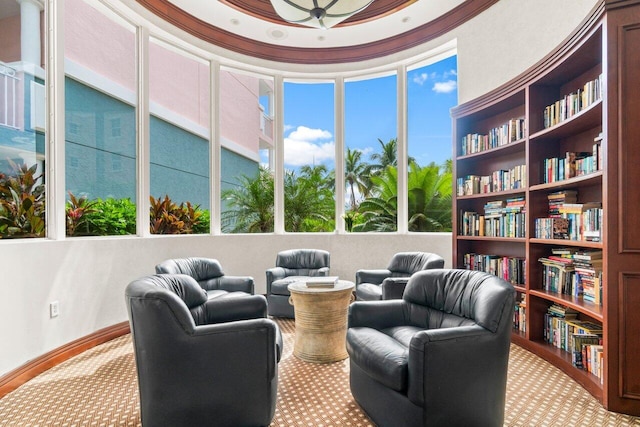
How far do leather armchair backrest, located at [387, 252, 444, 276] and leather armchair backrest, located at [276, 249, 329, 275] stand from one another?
926 mm

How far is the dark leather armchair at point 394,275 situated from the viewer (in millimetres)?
3732

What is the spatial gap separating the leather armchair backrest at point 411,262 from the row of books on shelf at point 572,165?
1414 millimetres

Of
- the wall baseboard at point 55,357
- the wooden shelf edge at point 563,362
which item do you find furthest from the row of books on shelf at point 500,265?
the wall baseboard at point 55,357

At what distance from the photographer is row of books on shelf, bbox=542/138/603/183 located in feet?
8.64

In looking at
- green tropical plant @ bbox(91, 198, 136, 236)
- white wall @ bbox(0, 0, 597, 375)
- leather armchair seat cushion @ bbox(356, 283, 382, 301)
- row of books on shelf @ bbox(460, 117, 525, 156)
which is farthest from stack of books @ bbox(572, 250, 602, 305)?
green tropical plant @ bbox(91, 198, 136, 236)

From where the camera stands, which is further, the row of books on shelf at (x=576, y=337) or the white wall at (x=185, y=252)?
the white wall at (x=185, y=252)

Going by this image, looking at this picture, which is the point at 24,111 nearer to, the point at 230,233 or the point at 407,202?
the point at 230,233

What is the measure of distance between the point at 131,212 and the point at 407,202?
3.66m

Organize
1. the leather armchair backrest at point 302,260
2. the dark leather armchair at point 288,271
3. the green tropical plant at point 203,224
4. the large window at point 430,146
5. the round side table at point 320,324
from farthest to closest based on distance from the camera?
the large window at point 430,146, the green tropical plant at point 203,224, the leather armchair backrest at point 302,260, the dark leather armchair at point 288,271, the round side table at point 320,324

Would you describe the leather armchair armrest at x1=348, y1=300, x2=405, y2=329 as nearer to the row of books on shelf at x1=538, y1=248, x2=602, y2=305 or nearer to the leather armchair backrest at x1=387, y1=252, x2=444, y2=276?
the row of books on shelf at x1=538, y1=248, x2=602, y2=305

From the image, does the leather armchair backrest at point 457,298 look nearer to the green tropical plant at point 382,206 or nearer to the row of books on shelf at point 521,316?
the row of books on shelf at point 521,316

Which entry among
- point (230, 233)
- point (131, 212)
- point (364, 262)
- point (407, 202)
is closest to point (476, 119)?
point (407, 202)

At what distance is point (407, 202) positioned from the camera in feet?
17.8

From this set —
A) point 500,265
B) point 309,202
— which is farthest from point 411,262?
point 309,202
